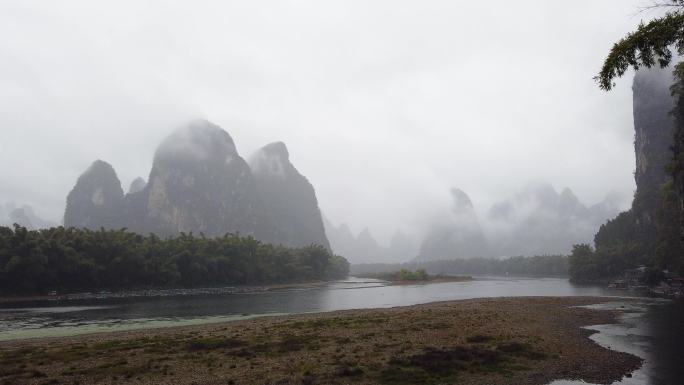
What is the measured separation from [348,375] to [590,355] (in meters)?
14.9

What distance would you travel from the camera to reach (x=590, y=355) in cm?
2528

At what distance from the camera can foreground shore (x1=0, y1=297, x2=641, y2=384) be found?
69.2ft

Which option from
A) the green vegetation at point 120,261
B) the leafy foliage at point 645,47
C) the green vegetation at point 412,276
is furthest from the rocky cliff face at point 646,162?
the leafy foliage at point 645,47

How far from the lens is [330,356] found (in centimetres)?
2528

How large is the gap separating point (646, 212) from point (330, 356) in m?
147

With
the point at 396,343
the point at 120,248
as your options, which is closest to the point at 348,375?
the point at 396,343

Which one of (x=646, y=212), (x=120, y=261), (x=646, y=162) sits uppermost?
(x=646, y=162)

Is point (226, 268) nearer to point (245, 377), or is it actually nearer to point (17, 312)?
point (17, 312)

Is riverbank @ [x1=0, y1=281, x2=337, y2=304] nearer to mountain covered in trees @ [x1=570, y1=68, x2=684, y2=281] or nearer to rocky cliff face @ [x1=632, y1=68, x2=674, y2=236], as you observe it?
mountain covered in trees @ [x1=570, y1=68, x2=684, y2=281]

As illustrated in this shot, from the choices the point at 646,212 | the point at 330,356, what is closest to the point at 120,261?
the point at 330,356

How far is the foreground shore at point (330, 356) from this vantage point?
69.2 ft

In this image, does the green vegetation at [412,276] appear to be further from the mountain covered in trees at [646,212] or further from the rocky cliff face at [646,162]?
the rocky cliff face at [646,162]

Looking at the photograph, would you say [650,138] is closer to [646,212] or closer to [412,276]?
[646,212]

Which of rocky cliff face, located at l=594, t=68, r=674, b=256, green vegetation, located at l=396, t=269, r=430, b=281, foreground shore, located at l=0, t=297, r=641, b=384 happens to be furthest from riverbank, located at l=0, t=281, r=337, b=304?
rocky cliff face, located at l=594, t=68, r=674, b=256
